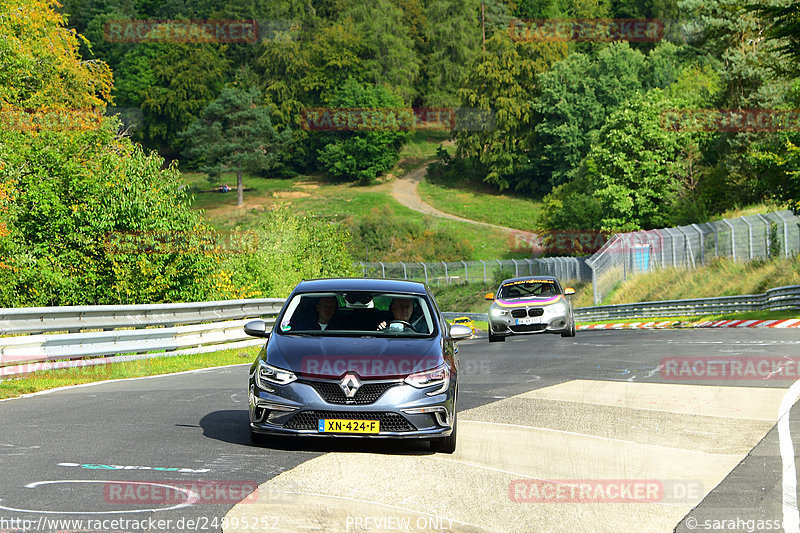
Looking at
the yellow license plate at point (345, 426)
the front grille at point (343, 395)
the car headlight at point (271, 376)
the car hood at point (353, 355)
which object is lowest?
the yellow license plate at point (345, 426)

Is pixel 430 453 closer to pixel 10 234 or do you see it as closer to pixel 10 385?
pixel 10 385

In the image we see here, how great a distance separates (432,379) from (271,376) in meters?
A: 1.31

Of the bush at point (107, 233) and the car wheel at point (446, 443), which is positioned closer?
the car wheel at point (446, 443)

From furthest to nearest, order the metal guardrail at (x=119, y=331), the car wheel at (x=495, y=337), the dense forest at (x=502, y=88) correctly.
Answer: the dense forest at (x=502, y=88)
the car wheel at (x=495, y=337)
the metal guardrail at (x=119, y=331)

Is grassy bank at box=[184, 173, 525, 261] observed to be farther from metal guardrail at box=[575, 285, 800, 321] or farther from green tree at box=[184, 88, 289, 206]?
metal guardrail at box=[575, 285, 800, 321]

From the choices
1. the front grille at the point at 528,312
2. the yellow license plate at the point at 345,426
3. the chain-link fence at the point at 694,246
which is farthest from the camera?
the chain-link fence at the point at 694,246

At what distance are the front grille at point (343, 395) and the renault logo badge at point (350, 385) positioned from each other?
0.03 meters

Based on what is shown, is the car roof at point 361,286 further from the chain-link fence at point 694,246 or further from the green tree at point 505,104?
the green tree at point 505,104

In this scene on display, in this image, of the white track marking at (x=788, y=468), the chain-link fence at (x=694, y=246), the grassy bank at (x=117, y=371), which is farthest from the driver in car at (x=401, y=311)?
the chain-link fence at (x=694, y=246)

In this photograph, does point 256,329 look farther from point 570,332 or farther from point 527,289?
point 527,289

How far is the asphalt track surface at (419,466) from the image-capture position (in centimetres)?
629

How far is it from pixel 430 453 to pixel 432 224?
86.9m

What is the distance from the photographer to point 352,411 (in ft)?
27.0

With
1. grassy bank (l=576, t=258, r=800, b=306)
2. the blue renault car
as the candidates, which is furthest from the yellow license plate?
grassy bank (l=576, t=258, r=800, b=306)
